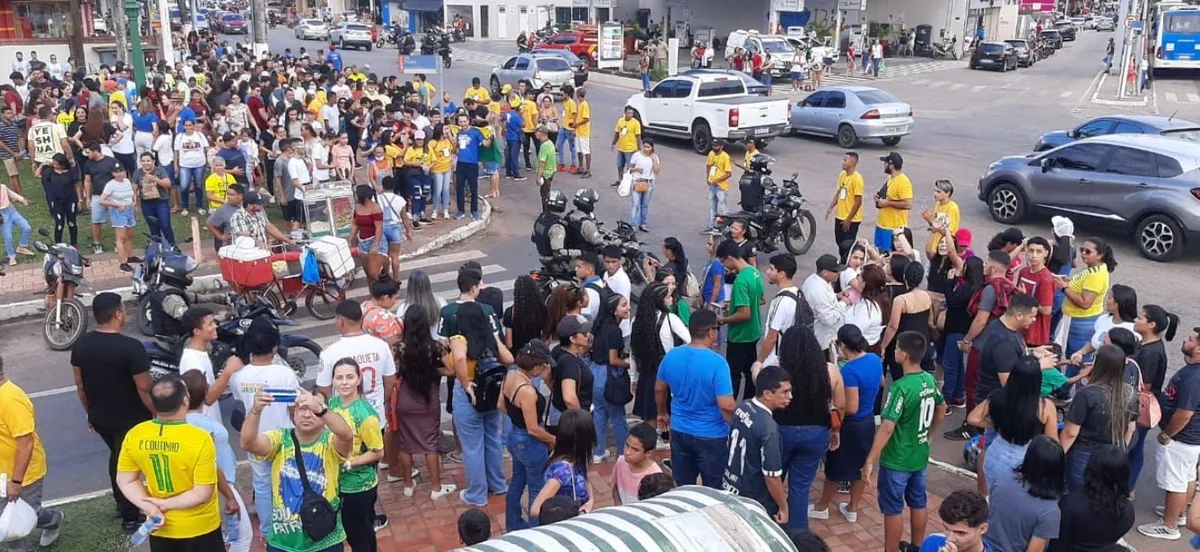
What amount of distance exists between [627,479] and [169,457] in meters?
2.42

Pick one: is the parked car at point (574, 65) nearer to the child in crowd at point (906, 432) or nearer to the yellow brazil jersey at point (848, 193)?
the yellow brazil jersey at point (848, 193)

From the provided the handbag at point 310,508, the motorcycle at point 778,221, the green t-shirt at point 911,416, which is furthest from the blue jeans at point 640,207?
the handbag at point 310,508

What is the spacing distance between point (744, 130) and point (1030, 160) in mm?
6487

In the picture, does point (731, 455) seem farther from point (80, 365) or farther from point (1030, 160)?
point (1030, 160)

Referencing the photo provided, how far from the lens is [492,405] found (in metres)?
6.70

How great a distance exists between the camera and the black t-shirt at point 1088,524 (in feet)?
15.9

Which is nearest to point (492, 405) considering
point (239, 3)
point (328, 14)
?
point (328, 14)

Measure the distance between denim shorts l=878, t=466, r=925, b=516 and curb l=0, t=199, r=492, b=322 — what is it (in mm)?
7388

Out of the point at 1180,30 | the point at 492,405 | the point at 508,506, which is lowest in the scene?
the point at 508,506

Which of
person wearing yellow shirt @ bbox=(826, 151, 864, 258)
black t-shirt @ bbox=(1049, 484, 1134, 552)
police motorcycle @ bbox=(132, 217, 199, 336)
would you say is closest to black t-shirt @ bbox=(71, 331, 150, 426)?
police motorcycle @ bbox=(132, 217, 199, 336)

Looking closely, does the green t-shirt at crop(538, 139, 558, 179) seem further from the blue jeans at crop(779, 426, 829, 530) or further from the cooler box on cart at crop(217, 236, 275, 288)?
the blue jeans at crop(779, 426, 829, 530)

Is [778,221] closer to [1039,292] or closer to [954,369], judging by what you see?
[954,369]

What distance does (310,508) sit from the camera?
5.03 m

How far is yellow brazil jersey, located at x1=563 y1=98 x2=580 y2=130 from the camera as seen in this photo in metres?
18.5
